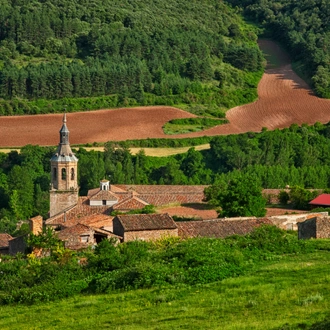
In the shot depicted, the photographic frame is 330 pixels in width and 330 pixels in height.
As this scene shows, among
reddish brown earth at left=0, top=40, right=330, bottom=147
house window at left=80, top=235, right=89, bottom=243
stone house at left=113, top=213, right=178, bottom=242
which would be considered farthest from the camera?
reddish brown earth at left=0, top=40, right=330, bottom=147

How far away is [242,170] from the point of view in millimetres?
80938

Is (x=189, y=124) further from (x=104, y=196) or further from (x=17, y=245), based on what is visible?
(x=17, y=245)

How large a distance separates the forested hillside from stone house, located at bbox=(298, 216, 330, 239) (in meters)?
66.5

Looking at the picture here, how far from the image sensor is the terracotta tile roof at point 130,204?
62.4m

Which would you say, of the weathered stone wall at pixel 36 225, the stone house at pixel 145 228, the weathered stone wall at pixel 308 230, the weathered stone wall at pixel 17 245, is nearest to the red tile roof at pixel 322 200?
the stone house at pixel 145 228

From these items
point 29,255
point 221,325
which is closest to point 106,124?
point 29,255

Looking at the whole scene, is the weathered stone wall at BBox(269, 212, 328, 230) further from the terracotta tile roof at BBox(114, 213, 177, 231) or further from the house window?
the house window

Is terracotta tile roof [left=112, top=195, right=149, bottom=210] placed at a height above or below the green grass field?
below

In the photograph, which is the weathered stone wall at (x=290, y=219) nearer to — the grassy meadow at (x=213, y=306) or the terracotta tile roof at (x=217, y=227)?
the terracotta tile roof at (x=217, y=227)

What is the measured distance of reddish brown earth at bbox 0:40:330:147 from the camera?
305 ft

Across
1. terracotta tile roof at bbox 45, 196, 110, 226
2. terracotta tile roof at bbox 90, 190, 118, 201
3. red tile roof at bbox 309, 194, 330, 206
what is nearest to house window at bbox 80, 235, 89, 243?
terracotta tile roof at bbox 45, 196, 110, 226

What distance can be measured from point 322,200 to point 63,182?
13748 mm

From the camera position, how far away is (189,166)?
83688mm

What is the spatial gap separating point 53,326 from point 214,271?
5728 mm
